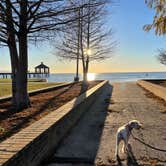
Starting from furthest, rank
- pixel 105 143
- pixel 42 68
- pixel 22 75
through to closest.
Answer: pixel 42 68, pixel 22 75, pixel 105 143

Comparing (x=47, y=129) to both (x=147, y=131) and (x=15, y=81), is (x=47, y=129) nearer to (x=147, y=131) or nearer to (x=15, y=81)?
(x=147, y=131)

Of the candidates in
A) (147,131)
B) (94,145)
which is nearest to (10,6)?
(94,145)

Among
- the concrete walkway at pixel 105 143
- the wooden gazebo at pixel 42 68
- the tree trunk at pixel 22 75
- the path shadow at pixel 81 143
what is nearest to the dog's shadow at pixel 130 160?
the concrete walkway at pixel 105 143

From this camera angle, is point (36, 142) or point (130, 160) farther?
point (130, 160)

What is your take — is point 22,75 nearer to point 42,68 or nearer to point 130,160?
point 130,160

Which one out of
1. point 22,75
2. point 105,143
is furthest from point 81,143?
point 22,75

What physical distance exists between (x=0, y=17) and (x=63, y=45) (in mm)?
20403

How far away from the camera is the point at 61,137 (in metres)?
5.83

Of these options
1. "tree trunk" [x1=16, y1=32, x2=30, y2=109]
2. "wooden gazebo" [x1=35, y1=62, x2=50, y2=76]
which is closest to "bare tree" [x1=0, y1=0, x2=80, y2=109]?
"tree trunk" [x1=16, y1=32, x2=30, y2=109]

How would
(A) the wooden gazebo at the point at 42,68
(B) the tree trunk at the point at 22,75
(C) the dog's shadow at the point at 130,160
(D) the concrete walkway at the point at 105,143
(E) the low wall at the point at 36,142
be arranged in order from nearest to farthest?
1. (E) the low wall at the point at 36,142
2. (C) the dog's shadow at the point at 130,160
3. (D) the concrete walkway at the point at 105,143
4. (B) the tree trunk at the point at 22,75
5. (A) the wooden gazebo at the point at 42,68

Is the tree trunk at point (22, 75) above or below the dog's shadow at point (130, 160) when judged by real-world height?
above

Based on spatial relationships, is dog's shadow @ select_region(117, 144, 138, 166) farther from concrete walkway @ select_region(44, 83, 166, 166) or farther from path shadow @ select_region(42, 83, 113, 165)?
path shadow @ select_region(42, 83, 113, 165)

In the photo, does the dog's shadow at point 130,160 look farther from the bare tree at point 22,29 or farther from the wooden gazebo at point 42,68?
the wooden gazebo at point 42,68

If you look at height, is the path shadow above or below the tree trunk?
below
